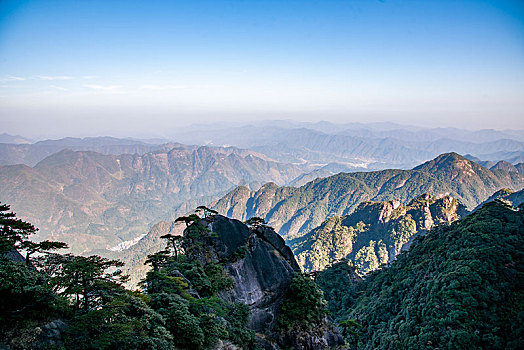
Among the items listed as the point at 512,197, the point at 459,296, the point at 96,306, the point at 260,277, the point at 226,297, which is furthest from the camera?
the point at 512,197

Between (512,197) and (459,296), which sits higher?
(459,296)

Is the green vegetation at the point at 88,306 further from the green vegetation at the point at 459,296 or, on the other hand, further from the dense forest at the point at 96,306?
the green vegetation at the point at 459,296

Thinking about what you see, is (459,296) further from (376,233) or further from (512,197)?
(512,197)

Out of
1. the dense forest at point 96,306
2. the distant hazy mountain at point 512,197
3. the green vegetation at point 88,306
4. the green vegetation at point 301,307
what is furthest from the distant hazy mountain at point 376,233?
the green vegetation at point 88,306

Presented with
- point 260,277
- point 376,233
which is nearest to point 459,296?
point 260,277

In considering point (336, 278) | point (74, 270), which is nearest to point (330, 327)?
point (74, 270)

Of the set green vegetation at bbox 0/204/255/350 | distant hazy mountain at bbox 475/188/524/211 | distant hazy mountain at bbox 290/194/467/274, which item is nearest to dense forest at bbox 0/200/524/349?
green vegetation at bbox 0/204/255/350

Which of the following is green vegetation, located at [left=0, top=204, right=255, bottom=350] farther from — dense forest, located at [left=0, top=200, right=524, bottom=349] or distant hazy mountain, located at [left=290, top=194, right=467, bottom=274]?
distant hazy mountain, located at [left=290, top=194, right=467, bottom=274]

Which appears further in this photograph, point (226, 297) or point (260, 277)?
point (260, 277)
